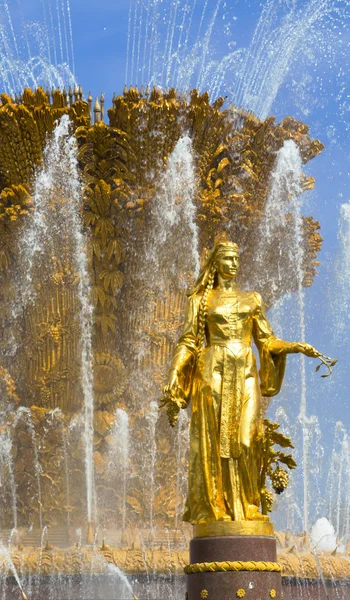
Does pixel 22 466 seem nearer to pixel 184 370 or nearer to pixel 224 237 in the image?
pixel 224 237

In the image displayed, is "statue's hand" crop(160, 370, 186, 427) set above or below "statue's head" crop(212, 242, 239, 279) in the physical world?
below

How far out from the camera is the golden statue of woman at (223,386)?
8008 mm

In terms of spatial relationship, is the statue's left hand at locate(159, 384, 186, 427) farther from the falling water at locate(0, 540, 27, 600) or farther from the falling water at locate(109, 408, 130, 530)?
the falling water at locate(109, 408, 130, 530)

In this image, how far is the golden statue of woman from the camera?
801cm

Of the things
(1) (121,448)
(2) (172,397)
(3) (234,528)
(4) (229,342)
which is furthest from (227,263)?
(1) (121,448)

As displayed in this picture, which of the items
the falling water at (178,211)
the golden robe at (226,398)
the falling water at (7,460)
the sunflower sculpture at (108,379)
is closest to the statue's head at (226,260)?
the golden robe at (226,398)

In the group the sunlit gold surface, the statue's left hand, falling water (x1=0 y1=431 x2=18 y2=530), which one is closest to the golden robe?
the statue's left hand

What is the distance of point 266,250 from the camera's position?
17.4 meters

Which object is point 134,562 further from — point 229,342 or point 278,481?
point 229,342

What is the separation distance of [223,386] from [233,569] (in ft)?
4.19

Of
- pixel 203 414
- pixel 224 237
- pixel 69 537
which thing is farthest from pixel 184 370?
pixel 224 237

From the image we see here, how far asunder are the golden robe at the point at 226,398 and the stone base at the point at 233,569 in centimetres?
22

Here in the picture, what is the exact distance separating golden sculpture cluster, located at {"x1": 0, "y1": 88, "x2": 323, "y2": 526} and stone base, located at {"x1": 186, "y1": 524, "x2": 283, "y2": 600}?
8.16m

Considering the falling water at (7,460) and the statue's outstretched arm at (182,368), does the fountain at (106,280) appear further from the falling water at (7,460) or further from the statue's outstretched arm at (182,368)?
the statue's outstretched arm at (182,368)
